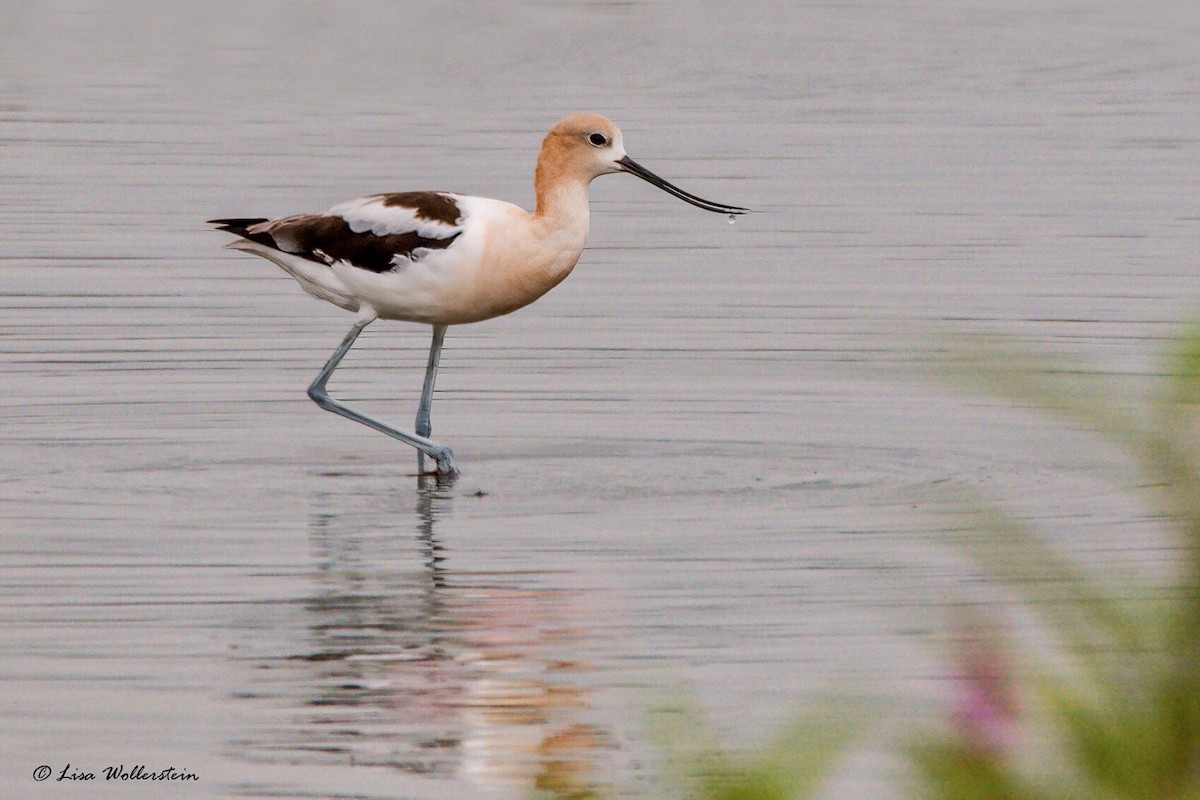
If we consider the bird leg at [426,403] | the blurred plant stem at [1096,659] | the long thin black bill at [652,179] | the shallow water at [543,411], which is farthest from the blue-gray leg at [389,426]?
the blurred plant stem at [1096,659]

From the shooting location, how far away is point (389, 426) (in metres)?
9.83

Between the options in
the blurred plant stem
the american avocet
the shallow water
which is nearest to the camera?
the blurred plant stem

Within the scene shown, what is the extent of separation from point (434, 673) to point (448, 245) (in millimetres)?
3226

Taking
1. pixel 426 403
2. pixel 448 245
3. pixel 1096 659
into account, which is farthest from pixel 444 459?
pixel 1096 659

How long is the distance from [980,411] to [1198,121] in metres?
10.8

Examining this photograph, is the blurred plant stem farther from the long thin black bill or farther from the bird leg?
the bird leg

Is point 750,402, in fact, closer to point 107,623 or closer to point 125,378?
point 125,378

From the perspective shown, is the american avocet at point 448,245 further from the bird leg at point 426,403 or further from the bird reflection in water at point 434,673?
the bird reflection in water at point 434,673

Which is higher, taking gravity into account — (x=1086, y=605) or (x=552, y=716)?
(x=1086, y=605)

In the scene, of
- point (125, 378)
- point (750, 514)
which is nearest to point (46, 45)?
point (125, 378)

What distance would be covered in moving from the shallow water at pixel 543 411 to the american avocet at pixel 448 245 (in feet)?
2.28

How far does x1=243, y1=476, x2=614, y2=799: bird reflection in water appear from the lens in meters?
5.64

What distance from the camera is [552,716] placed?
19.5ft

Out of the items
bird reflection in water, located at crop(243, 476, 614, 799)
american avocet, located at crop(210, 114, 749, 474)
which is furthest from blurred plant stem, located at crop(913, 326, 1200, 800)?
american avocet, located at crop(210, 114, 749, 474)
